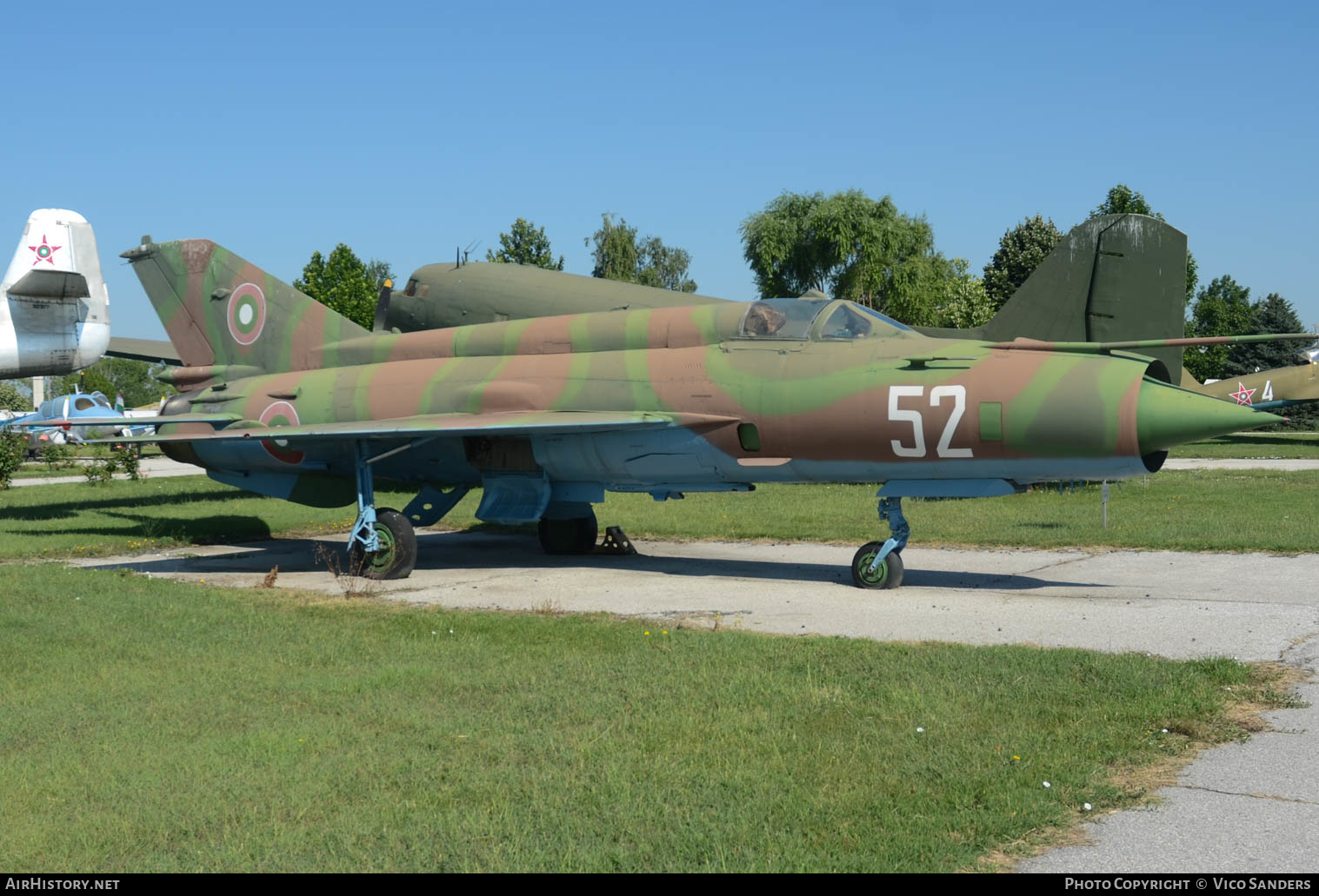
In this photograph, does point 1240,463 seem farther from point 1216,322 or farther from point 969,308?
point 1216,322

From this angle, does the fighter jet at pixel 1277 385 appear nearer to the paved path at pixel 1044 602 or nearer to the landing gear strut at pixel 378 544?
the paved path at pixel 1044 602

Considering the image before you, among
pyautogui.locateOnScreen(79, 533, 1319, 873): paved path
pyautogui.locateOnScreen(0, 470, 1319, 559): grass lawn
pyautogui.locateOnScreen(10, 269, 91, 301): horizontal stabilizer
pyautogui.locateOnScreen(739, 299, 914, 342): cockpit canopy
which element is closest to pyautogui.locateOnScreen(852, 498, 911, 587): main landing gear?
pyautogui.locateOnScreen(79, 533, 1319, 873): paved path

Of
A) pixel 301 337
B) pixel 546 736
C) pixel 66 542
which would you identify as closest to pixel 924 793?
pixel 546 736

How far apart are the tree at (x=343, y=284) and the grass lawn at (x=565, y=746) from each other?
150 ft

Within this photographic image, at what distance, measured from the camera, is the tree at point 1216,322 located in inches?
2763

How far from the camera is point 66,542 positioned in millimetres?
16328

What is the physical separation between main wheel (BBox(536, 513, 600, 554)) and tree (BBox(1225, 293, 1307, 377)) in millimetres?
55420

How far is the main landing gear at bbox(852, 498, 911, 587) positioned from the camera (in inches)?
456

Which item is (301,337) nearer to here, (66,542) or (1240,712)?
(66,542)

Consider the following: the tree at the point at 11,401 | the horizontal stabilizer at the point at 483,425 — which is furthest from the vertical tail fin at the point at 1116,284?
the tree at the point at 11,401

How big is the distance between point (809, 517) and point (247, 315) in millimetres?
9076

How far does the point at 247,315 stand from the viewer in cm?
1655
